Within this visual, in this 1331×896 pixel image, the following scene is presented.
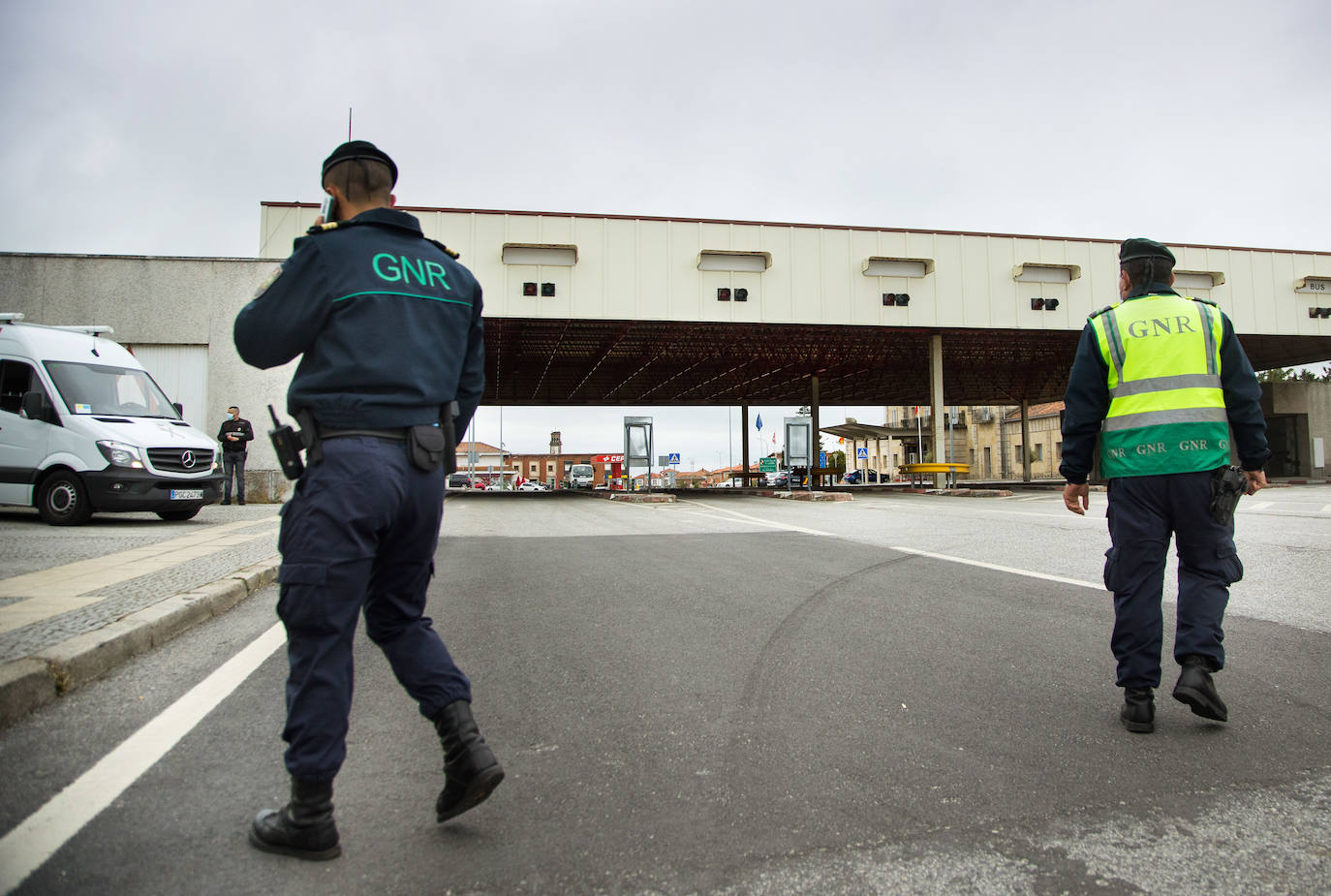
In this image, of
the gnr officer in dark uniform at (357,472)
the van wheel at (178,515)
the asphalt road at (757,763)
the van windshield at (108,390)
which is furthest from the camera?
the van wheel at (178,515)

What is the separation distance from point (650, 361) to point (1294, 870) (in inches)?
1464

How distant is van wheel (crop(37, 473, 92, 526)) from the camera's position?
10.3m

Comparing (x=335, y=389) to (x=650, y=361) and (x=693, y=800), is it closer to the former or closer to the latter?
(x=693, y=800)

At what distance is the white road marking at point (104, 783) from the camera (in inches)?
77.7

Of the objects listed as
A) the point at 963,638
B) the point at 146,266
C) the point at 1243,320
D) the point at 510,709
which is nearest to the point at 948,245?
the point at 1243,320

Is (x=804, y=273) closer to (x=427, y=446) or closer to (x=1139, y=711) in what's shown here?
(x=1139, y=711)

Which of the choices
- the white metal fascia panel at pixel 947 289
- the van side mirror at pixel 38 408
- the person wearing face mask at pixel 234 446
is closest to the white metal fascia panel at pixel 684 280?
the white metal fascia panel at pixel 947 289

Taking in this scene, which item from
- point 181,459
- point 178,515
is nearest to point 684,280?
point 178,515

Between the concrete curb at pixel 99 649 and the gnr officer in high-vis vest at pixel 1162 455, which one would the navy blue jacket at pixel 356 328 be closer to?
the concrete curb at pixel 99 649

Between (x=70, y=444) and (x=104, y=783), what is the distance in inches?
389

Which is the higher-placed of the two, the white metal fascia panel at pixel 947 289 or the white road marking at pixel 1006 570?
the white metal fascia panel at pixel 947 289

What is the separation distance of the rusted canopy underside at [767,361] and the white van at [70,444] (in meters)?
16.3

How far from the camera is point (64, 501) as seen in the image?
1030cm

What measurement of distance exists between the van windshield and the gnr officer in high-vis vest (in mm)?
11913
